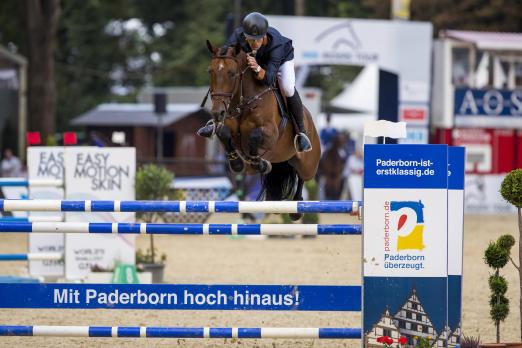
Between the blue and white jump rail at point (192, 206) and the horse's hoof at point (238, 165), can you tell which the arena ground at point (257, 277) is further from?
the blue and white jump rail at point (192, 206)

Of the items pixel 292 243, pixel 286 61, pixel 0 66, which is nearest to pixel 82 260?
pixel 286 61

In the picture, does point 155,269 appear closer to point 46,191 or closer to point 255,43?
point 46,191

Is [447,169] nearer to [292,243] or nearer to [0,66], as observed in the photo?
[292,243]

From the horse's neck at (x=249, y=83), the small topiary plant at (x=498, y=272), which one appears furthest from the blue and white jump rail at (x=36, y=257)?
the small topiary plant at (x=498, y=272)

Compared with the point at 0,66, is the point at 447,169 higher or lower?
lower

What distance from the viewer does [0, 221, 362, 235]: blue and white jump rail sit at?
626 cm

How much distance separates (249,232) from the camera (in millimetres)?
6285

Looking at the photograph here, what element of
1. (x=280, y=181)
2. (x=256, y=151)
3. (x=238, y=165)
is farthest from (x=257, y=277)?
(x=256, y=151)

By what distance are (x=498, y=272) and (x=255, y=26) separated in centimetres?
267

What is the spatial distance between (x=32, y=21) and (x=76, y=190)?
1529 centimetres

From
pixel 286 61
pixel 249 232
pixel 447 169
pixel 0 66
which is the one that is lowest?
pixel 249 232

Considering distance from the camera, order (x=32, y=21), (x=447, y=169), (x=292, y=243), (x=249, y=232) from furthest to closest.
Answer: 1. (x=32, y=21)
2. (x=292, y=243)
3. (x=249, y=232)
4. (x=447, y=169)

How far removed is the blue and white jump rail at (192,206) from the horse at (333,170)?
18.4 m

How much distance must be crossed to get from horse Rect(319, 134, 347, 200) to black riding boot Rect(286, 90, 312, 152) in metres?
15.8
